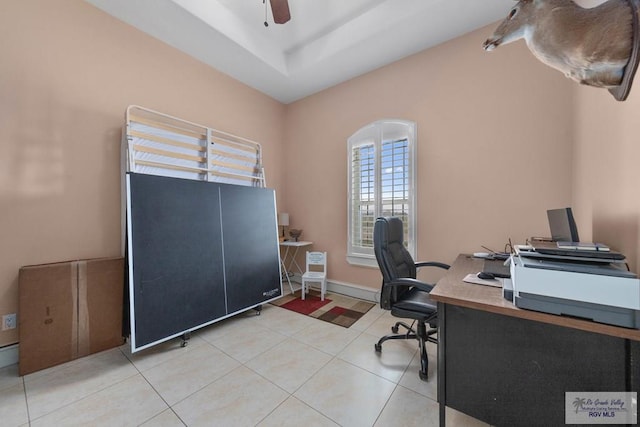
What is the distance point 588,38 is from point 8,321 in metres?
3.95

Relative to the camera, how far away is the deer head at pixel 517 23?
108 cm

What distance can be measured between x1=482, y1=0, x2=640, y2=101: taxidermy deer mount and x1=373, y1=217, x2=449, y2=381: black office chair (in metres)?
1.33

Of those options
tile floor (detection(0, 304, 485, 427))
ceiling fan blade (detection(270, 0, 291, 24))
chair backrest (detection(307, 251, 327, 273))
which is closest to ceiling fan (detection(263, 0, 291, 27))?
ceiling fan blade (detection(270, 0, 291, 24))

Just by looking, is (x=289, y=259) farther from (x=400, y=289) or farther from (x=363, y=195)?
(x=400, y=289)

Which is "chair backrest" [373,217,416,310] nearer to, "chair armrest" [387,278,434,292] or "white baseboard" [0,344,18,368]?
"chair armrest" [387,278,434,292]

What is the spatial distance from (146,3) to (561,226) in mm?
3851

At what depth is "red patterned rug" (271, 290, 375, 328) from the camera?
2.69 metres

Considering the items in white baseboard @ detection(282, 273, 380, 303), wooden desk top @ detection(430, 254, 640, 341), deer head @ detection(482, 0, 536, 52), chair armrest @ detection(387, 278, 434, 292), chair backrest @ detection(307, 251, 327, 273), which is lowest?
white baseboard @ detection(282, 273, 380, 303)

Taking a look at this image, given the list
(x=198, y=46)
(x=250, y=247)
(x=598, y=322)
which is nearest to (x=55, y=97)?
(x=198, y=46)

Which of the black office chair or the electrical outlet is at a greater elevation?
the black office chair

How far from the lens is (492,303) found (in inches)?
42.4


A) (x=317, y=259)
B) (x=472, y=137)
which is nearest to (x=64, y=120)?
(x=317, y=259)

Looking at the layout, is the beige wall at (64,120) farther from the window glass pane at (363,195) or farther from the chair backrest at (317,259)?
the window glass pane at (363,195)

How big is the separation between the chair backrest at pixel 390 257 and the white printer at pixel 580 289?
873mm
